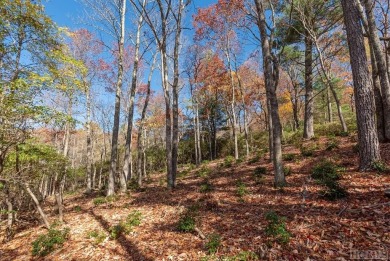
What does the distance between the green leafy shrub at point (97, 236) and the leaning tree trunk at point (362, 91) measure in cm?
790

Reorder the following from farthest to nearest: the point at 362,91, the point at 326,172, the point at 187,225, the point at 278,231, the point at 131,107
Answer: the point at 131,107 < the point at 326,172 < the point at 362,91 < the point at 187,225 < the point at 278,231

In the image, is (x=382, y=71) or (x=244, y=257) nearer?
(x=244, y=257)

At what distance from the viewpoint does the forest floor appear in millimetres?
3887

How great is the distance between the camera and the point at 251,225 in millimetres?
5082

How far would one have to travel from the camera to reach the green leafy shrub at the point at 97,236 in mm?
5738

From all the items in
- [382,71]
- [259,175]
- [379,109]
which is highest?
[382,71]

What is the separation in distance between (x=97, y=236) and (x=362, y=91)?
876 centimetres

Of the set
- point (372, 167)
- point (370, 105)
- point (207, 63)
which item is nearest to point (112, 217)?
point (372, 167)

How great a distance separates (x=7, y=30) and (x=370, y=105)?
11.6 m

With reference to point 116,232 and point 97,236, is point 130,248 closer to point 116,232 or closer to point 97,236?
point 116,232

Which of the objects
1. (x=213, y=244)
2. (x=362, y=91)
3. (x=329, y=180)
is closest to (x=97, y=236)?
(x=213, y=244)

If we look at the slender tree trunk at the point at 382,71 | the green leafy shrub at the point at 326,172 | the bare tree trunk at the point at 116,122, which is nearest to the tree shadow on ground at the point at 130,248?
the bare tree trunk at the point at 116,122

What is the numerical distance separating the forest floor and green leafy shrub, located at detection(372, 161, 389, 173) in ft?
0.59

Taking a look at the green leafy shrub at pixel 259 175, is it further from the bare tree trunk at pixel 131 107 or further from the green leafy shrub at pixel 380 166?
the bare tree trunk at pixel 131 107
